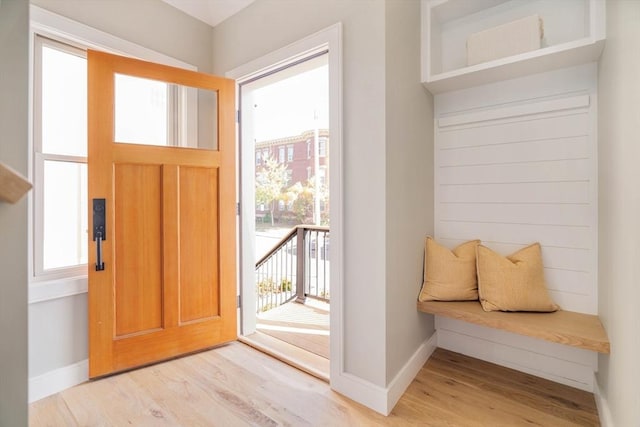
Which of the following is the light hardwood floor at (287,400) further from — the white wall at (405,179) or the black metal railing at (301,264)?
the black metal railing at (301,264)

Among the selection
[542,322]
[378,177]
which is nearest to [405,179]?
[378,177]

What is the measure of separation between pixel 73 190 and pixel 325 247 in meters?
2.74

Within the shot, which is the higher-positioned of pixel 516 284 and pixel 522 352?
pixel 516 284

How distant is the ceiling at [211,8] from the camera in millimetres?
2578

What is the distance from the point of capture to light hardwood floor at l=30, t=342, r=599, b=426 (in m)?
1.72

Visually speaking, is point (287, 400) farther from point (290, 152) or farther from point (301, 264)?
point (290, 152)

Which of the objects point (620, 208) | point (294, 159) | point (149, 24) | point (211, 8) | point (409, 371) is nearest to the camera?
point (620, 208)

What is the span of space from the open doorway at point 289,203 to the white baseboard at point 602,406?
155 centimetres

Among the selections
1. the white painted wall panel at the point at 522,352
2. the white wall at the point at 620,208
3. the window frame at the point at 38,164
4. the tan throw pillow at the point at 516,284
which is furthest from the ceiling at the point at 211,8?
the white painted wall panel at the point at 522,352

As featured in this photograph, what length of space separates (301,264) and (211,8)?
2833 mm

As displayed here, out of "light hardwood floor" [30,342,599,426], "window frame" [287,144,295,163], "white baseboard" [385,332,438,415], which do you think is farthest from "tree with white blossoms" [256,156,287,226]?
"white baseboard" [385,332,438,415]

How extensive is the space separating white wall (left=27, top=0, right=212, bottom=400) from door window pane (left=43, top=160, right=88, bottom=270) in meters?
0.22

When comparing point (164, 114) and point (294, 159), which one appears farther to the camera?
point (294, 159)

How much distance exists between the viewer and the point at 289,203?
19.3ft
